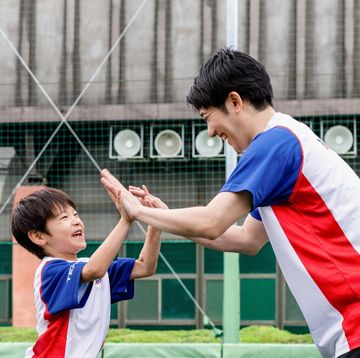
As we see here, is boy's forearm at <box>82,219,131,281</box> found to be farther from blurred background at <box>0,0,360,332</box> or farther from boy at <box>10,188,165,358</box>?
blurred background at <box>0,0,360,332</box>

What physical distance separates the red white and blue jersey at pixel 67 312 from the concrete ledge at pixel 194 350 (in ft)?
11.4

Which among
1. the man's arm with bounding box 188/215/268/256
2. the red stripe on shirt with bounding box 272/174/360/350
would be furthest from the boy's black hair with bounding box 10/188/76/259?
the red stripe on shirt with bounding box 272/174/360/350

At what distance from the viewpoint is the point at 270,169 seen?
2896mm

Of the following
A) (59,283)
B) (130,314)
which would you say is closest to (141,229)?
(130,314)

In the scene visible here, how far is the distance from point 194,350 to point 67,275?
12.8 ft

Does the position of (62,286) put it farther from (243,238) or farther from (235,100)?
(235,100)

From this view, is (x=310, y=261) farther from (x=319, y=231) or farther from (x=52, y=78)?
(x=52, y=78)

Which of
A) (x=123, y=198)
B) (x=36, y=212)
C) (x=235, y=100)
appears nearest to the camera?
(x=235, y=100)

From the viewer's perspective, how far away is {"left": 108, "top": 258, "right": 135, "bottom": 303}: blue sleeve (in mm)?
3785

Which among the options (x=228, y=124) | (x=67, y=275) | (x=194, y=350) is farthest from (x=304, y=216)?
(x=194, y=350)

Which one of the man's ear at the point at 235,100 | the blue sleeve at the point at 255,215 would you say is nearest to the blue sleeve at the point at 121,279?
the blue sleeve at the point at 255,215

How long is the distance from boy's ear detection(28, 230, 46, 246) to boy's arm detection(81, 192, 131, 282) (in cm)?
29

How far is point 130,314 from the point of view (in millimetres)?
13438

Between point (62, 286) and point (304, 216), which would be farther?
point (62, 286)
